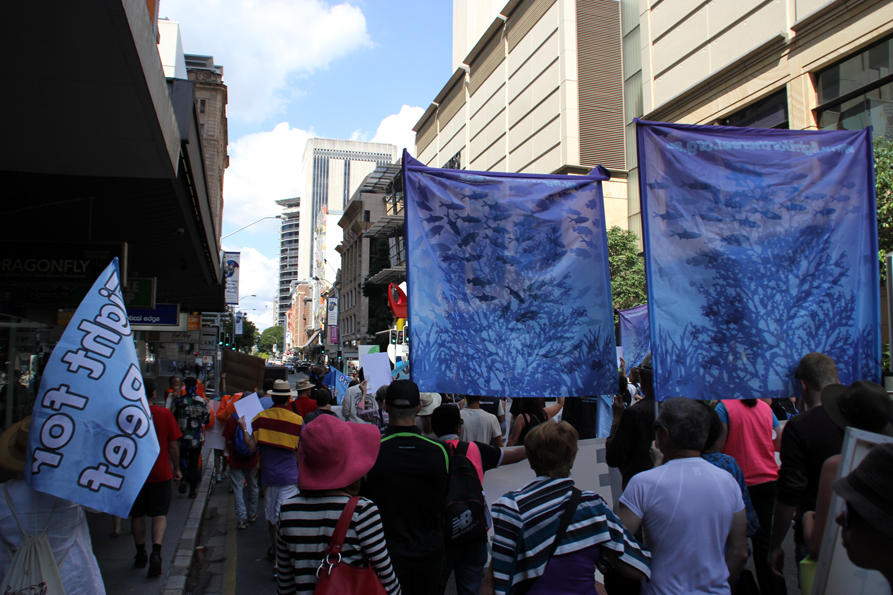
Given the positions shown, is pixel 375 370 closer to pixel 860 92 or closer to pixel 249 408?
pixel 249 408

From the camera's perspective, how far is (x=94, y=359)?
360cm

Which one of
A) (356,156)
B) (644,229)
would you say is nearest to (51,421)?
(644,229)

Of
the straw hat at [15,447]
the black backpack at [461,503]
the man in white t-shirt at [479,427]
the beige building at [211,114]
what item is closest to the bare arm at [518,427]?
the man in white t-shirt at [479,427]

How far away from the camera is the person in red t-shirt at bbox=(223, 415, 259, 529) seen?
791 cm

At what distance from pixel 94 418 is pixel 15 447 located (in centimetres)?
67

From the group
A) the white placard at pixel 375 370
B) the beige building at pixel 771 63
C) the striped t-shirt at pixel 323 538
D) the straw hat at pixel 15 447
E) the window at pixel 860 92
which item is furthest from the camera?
the beige building at pixel 771 63

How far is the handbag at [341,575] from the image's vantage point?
2.75m

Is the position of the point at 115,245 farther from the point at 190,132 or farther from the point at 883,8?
the point at 883,8

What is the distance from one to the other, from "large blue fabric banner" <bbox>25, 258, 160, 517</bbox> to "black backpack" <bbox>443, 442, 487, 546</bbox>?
5.83ft

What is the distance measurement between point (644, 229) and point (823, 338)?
142cm

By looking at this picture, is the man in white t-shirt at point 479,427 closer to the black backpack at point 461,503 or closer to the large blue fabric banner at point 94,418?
the black backpack at point 461,503

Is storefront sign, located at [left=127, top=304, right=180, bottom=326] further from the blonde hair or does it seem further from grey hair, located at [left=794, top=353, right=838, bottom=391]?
grey hair, located at [left=794, top=353, right=838, bottom=391]

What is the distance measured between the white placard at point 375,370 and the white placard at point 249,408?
2.50 meters

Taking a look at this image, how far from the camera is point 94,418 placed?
3.57 m
